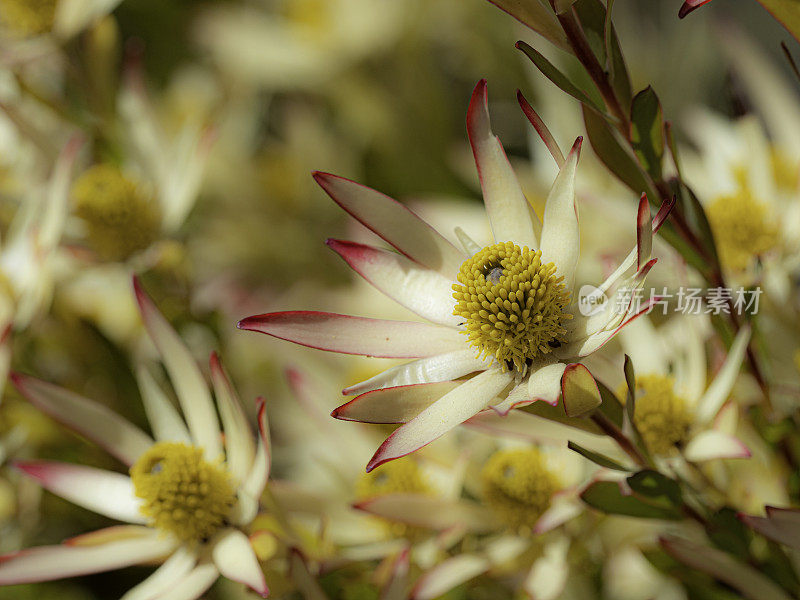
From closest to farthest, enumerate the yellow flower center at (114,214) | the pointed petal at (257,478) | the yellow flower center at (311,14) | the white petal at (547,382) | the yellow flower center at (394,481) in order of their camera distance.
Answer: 1. the white petal at (547,382)
2. the pointed petal at (257,478)
3. the yellow flower center at (394,481)
4. the yellow flower center at (114,214)
5. the yellow flower center at (311,14)

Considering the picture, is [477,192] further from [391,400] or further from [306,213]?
[391,400]

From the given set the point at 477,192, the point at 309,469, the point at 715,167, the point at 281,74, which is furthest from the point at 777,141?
the point at 281,74

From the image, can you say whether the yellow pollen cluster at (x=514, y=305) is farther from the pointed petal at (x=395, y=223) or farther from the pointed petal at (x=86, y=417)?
the pointed petal at (x=86, y=417)

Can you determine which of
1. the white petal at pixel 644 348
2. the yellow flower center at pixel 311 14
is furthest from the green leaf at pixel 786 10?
the yellow flower center at pixel 311 14

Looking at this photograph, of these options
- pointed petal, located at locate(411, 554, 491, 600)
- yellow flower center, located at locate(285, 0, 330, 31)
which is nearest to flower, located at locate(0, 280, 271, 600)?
pointed petal, located at locate(411, 554, 491, 600)

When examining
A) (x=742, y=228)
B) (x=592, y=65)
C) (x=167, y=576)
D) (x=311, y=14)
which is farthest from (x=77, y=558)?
(x=311, y=14)

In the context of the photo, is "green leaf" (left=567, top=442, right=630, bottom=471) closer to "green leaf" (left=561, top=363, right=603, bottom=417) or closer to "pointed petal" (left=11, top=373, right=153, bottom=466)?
"green leaf" (left=561, top=363, right=603, bottom=417)

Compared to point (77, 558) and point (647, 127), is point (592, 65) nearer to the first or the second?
point (647, 127)
